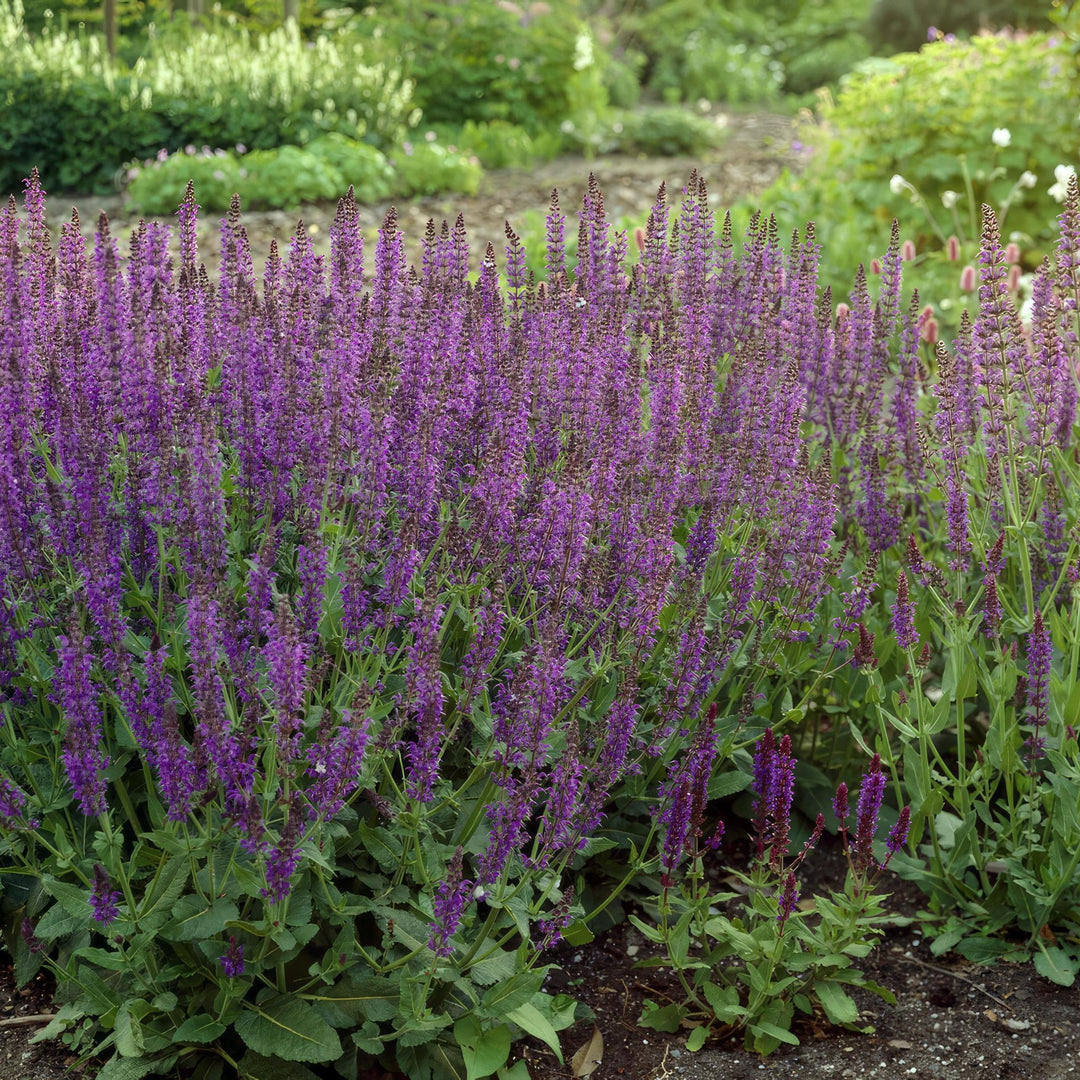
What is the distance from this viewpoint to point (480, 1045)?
115 inches

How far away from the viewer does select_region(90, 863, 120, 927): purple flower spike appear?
2594 millimetres

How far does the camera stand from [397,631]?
3.58m

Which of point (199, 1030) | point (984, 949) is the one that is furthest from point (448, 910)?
point (984, 949)

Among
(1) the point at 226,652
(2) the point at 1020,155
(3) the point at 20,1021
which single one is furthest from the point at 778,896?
(2) the point at 1020,155

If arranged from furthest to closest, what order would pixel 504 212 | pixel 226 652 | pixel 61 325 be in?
pixel 504 212, pixel 61 325, pixel 226 652

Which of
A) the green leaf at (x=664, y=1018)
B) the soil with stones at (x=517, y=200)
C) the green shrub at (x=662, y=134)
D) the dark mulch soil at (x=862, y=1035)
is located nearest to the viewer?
the dark mulch soil at (x=862, y=1035)

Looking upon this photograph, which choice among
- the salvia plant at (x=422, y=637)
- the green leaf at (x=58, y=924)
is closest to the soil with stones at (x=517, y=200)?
the salvia plant at (x=422, y=637)

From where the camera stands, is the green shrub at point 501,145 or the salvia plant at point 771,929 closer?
the salvia plant at point 771,929

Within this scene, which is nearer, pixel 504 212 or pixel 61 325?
pixel 61 325

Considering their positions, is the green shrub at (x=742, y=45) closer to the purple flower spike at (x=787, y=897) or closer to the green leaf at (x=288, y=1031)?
the purple flower spike at (x=787, y=897)

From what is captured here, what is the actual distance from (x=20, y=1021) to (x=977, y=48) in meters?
11.2

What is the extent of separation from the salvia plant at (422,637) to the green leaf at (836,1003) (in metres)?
0.02

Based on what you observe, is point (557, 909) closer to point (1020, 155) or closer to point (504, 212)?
point (1020, 155)

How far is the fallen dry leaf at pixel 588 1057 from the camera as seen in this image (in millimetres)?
3209
